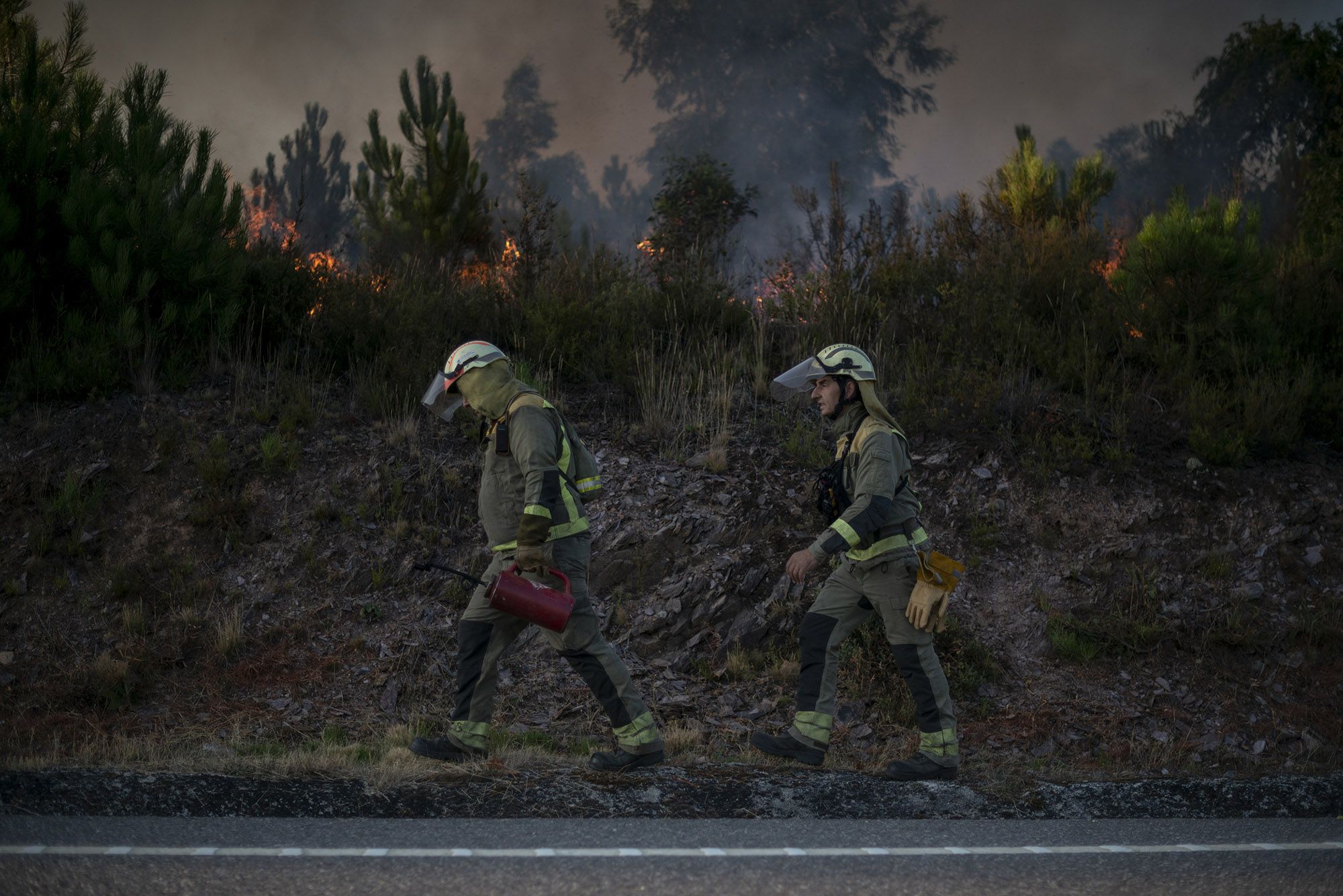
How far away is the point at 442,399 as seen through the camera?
618 centimetres

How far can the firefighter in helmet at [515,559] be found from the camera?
576cm

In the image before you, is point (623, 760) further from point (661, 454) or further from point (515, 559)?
point (661, 454)

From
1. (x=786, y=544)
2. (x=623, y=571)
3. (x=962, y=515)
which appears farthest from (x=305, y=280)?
(x=962, y=515)

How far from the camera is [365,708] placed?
7.70m

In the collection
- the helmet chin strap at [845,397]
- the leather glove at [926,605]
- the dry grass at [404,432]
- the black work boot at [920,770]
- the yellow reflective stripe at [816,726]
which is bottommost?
the black work boot at [920,770]

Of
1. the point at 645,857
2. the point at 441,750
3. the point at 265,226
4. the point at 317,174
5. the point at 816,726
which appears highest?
the point at 317,174

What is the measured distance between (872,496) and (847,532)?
23 centimetres

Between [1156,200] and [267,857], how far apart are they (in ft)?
95.2

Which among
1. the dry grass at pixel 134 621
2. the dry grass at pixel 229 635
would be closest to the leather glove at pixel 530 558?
the dry grass at pixel 229 635

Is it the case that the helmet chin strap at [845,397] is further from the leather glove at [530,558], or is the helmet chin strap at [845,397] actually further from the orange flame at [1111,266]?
the orange flame at [1111,266]

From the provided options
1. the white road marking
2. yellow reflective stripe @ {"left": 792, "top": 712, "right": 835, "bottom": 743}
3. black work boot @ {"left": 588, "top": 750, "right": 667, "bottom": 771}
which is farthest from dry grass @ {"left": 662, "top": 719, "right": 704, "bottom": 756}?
the white road marking

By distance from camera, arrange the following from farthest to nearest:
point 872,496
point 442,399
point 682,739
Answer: point 682,739 → point 442,399 → point 872,496

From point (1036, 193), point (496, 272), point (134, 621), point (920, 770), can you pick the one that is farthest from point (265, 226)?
point (920, 770)

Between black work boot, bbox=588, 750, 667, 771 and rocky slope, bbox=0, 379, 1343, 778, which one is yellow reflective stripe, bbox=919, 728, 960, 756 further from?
black work boot, bbox=588, 750, 667, 771
